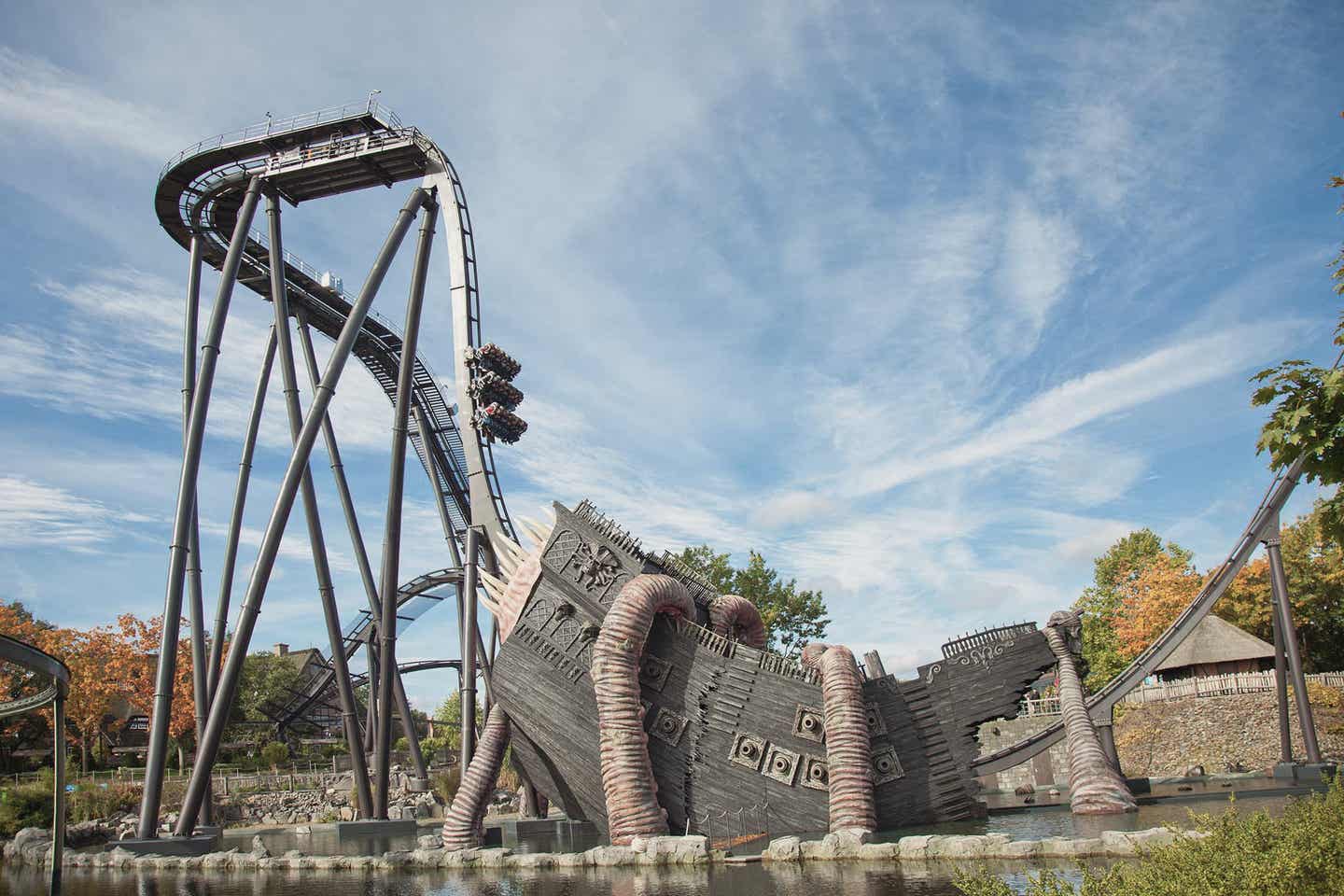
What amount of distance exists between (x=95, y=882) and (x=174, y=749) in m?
27.0

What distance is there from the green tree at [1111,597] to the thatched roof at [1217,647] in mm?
6827

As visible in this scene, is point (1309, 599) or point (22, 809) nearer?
point (22, 809)

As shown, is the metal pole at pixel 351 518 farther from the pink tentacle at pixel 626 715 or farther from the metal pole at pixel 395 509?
the pink tentacle at pixel 626 715

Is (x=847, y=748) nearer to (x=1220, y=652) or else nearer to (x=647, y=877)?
(x=647, y=877)

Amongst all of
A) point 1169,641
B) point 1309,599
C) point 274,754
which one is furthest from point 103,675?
point 1309,599

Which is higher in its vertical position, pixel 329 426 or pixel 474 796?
pixel 329 426

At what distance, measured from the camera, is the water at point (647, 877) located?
1035 centimetres

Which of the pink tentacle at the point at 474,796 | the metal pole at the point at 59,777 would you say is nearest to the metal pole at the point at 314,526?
the pink tentacle at the point at 474,796

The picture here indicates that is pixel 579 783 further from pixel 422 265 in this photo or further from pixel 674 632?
pixel 422 265

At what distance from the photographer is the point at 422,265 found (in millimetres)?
22031

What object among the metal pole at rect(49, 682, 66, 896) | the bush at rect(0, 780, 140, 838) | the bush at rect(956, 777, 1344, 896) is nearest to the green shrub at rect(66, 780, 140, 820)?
the bush at rect(0, 780, 140, 838)

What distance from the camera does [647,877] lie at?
472 inches

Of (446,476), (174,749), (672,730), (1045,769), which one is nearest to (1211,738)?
(1045,769)

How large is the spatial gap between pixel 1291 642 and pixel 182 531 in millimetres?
24458
